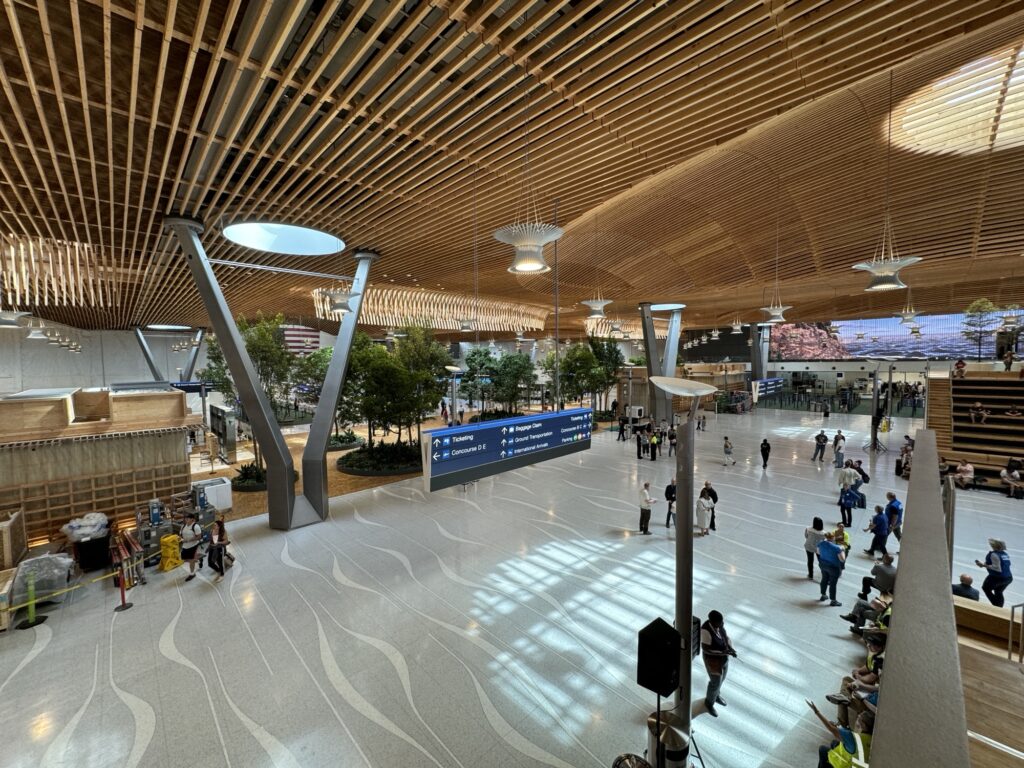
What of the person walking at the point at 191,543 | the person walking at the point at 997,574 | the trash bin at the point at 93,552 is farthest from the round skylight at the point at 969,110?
the trash bin at the point at 93,552

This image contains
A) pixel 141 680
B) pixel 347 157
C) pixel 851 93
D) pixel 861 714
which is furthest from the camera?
pixel 851 93

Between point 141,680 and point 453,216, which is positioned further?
point 453,216

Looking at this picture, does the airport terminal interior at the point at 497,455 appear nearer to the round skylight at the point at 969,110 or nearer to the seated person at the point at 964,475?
the round skylight at the point at 969,110

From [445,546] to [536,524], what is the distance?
89.7 inches

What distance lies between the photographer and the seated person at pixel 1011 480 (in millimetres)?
12305

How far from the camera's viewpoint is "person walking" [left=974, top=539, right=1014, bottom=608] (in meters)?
6.55

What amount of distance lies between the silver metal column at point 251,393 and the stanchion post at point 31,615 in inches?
150

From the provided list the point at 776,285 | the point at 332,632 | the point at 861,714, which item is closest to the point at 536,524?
the point at 332,632

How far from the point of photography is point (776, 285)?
17234mm

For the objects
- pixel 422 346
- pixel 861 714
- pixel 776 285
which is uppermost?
pixel 776 285

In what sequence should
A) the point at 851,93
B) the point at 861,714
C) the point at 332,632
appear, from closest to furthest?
1. the point at 861,714
2. the point at 332,632
3. the point at 851,93

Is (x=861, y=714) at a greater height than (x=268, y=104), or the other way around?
(x=268, y=104)

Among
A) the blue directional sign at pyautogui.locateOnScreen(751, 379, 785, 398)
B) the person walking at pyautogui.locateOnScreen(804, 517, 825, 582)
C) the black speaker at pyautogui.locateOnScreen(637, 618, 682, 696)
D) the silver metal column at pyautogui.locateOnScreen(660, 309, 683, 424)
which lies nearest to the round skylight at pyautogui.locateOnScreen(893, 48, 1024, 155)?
the person walking at pyautogui.locateOnScreen(804, 517, 825, 582)

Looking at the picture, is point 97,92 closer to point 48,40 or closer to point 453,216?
point 48,40
